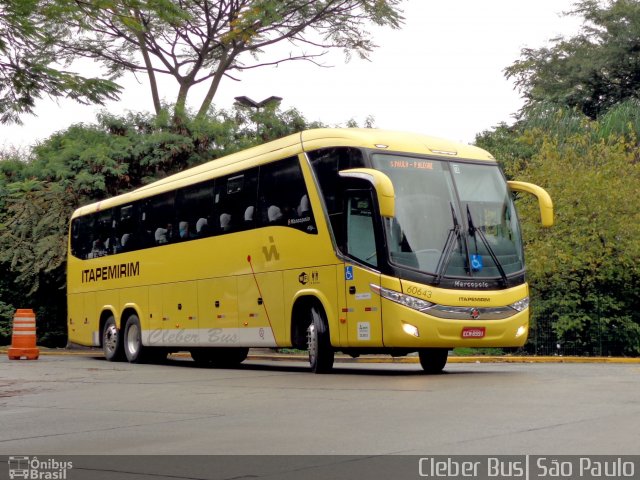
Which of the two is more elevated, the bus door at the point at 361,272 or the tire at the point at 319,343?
the bus door at the point at 361,272

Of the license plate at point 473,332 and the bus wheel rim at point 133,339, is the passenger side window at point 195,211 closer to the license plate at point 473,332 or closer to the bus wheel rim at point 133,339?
the bus wheel rim at point 133,339

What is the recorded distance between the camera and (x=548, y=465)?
24.2 feet

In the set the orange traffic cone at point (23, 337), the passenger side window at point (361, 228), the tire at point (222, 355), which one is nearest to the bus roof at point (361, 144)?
the passenger side window at point (361, 228)

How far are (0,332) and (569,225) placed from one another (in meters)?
18.7

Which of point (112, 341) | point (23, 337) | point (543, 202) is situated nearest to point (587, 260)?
point (543, 202)

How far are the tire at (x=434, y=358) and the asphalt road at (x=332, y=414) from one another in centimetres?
73

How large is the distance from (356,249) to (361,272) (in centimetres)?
39

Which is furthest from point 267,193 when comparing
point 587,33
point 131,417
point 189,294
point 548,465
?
point 587,33

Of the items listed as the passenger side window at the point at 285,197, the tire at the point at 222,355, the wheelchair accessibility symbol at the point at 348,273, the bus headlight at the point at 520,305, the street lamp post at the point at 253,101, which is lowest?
the tire at the point at 222,355

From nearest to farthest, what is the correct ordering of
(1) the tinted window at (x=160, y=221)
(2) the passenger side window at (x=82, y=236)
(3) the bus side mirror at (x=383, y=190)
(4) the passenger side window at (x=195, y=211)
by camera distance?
(3) the bus side mirror at (x=383, y=190) < (4) the passenger side window at (x=195, y=211) < (1) the tinted window at (x=160, y=221) < (2) the passenger side window at (x=82, y=236)

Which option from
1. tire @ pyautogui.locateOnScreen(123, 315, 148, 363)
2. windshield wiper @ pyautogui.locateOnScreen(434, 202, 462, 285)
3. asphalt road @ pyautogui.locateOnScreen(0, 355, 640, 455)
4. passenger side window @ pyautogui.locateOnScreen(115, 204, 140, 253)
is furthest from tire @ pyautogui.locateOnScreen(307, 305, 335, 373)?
passenger side window @ pyautogui.locateOnScreen(115, 204, 140, 253)

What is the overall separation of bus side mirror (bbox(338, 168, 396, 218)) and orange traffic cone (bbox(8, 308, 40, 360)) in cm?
1277

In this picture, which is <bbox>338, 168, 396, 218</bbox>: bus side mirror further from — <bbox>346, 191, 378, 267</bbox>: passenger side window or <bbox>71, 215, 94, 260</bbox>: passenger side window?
<bbox>71, 215, 94, 260</bbox>: passenger side window

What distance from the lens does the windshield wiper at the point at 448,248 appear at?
53.3 ft
